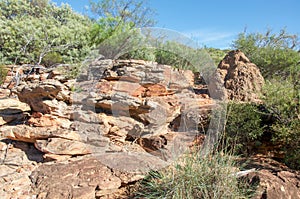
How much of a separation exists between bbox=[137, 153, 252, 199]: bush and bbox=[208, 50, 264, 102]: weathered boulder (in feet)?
8.08

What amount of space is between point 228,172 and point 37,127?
2724mm

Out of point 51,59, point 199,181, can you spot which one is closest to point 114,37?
point 51,59

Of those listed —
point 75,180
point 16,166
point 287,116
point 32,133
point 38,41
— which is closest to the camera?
point 75,180

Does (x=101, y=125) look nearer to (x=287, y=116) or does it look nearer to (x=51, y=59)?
(x=287, y=116)

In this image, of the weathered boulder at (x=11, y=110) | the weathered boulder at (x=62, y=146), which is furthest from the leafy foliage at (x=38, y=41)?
the weathered boulder at (x=62, y=146)

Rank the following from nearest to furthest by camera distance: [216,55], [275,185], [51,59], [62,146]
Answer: [275,185] → [62,146] → [51,59] → [216,55]

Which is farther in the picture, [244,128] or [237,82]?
[237,82]

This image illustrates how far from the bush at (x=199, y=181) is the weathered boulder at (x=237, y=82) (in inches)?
97.0

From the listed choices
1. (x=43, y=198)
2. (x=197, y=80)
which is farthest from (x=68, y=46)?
(x=43, y=198)

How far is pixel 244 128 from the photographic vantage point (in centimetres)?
375

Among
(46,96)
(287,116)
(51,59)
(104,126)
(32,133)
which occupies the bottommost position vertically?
(32,133)

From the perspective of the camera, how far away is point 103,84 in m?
4.54

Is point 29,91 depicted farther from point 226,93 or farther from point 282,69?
point 282,69

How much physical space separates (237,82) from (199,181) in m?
3.16
